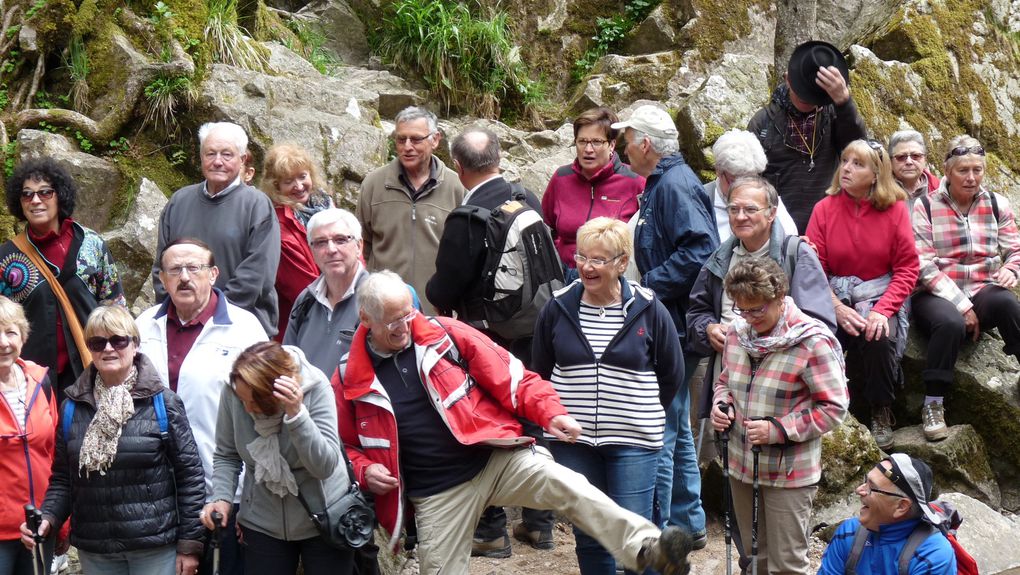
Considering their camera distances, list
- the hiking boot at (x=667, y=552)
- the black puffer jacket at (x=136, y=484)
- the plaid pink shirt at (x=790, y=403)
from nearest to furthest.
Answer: the hiking boot at (x=667, y=552), the black puffer jacket at (x=136, y=484), the plaid pink shirt at (x=790, y=403)

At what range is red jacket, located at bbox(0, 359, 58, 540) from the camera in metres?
4.52

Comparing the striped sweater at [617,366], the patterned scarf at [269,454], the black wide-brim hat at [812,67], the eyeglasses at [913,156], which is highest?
the black wide-brim hat at [812,67]

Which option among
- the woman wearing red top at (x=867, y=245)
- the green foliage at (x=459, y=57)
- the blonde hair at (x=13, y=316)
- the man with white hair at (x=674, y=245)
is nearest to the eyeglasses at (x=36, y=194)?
the blonde hair at (x=13, y=316)

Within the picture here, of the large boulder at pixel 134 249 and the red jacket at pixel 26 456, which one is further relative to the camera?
the large boulder at pixel 134 249

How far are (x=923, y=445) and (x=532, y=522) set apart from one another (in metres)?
2.80

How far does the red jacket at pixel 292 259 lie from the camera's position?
6.10 metres

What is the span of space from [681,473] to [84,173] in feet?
17.0

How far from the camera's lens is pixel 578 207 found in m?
6.47

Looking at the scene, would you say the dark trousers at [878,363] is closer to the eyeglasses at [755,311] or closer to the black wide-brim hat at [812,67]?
the black wide-brim hat at [812,67]

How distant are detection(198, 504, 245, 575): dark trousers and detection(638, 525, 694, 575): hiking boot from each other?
5.74ft

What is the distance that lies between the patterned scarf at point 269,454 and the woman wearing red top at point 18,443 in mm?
1006

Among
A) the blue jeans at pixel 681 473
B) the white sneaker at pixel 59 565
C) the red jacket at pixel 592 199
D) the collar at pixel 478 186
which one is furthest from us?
the red jacket at pixel 592 199

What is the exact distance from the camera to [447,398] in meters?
4.35

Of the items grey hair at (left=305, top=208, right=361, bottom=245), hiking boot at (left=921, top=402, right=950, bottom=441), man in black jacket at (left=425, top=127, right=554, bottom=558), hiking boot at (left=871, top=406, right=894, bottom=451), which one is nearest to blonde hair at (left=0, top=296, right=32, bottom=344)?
grey hair at (left=305, top=208, right=361, bottom=245)
